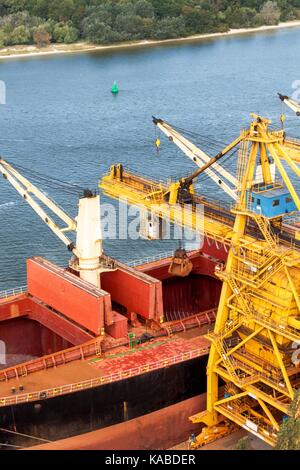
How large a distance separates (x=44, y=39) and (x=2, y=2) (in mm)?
13338

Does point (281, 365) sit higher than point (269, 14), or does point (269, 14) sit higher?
point (269, 14)

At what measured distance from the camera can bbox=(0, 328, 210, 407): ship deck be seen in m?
22.6

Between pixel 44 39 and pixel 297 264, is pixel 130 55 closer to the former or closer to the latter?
pixel 44 39

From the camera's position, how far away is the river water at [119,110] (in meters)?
43.5

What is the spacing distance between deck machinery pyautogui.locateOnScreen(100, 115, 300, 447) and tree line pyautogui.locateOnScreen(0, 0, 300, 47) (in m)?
77.7

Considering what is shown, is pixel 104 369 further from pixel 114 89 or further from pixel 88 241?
pixel 114 89

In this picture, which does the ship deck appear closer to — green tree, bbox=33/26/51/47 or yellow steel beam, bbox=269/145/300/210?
yellow steel beam, bbox=269/145/300/210

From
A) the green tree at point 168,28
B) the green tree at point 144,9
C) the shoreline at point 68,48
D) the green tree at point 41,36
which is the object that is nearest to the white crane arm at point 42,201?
the shoreline at point 68,48

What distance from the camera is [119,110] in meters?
68.1

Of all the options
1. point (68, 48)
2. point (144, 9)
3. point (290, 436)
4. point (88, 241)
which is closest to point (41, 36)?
point (68, 48)

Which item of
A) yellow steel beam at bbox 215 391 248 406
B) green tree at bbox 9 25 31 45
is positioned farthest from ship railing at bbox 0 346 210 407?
green tree at bbox 9 25 31 45

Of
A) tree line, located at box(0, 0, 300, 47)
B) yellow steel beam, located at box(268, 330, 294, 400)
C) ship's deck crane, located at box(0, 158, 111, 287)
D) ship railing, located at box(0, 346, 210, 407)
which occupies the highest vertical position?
tree line, located at box(0, 0, 300, 47)

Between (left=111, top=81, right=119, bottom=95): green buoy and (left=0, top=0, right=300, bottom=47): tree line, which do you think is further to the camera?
(left=0, top=0, right=300, bottom=47): tree line

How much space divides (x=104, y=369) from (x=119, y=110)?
155 feet
